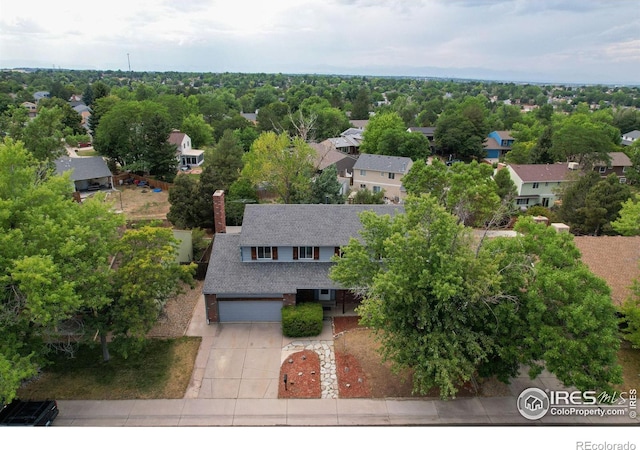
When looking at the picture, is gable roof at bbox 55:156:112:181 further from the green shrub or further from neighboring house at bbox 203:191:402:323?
the green shrub

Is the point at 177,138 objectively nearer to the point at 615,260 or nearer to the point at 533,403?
the point at 615,260

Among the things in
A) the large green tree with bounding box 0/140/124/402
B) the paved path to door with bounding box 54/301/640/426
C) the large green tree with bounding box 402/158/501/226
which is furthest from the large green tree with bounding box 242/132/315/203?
the paved path to door with bounding box 54/301/640/426

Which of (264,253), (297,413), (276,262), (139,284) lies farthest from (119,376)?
(276,262)

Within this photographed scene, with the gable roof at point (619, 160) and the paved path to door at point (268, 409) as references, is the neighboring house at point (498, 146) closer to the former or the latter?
the gable roof at point (619, 160)

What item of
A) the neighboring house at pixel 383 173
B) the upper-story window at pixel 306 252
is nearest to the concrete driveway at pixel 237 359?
the upper-story window at pixel 306 252

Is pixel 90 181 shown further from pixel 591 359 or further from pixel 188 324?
pixel 591 359

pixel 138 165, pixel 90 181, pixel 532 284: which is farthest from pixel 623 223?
pixel 90 181
